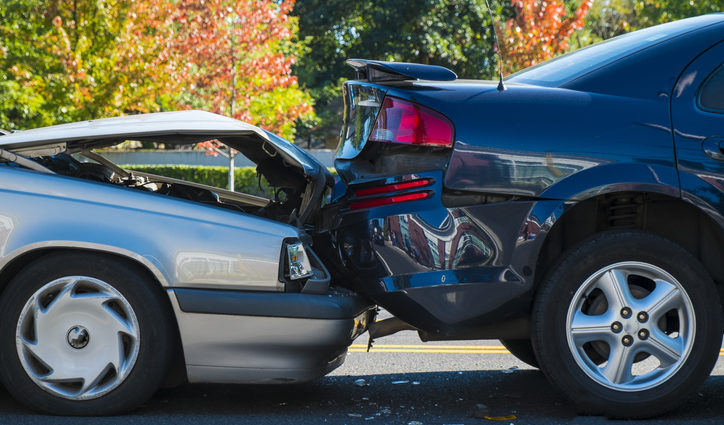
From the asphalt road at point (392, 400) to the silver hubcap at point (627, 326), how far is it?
0.21 metres

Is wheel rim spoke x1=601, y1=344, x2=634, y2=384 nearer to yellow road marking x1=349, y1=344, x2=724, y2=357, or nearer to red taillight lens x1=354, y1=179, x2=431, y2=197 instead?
red taillight lens x1=354, y1=179, x2=431, y2=197

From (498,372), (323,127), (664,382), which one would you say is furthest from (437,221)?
(323,127)

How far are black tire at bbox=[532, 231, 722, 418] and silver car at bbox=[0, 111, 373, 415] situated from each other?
92 centimetres

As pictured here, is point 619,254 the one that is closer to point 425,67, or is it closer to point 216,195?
point 425,67

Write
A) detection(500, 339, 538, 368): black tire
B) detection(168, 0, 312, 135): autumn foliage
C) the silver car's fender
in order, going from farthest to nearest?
detection(168, 0, 312, 135): autumn foliage
detection(500, 339, 538, 368): black tire
the silver car's fender

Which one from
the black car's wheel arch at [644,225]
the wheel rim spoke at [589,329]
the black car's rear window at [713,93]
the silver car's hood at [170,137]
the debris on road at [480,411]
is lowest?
the debris on road at [480,411]

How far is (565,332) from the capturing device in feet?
11.9

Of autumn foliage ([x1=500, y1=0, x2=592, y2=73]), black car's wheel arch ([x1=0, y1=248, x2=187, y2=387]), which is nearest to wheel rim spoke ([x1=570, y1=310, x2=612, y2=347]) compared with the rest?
black car's wheel arch ([x1=0, y1=248, x2=187, y2=387])

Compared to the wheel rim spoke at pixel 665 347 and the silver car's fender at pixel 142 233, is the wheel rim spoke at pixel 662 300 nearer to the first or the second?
the wheel rim spoke at pixel 665 347

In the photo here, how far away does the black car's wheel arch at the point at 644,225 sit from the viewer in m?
3.86

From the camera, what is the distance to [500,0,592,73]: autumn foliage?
19594mm

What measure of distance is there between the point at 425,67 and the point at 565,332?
1.28 m

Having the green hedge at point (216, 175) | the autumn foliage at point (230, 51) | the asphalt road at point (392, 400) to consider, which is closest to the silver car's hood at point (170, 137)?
the asphalt road at point (392, 400)

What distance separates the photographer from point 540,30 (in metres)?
19.7
